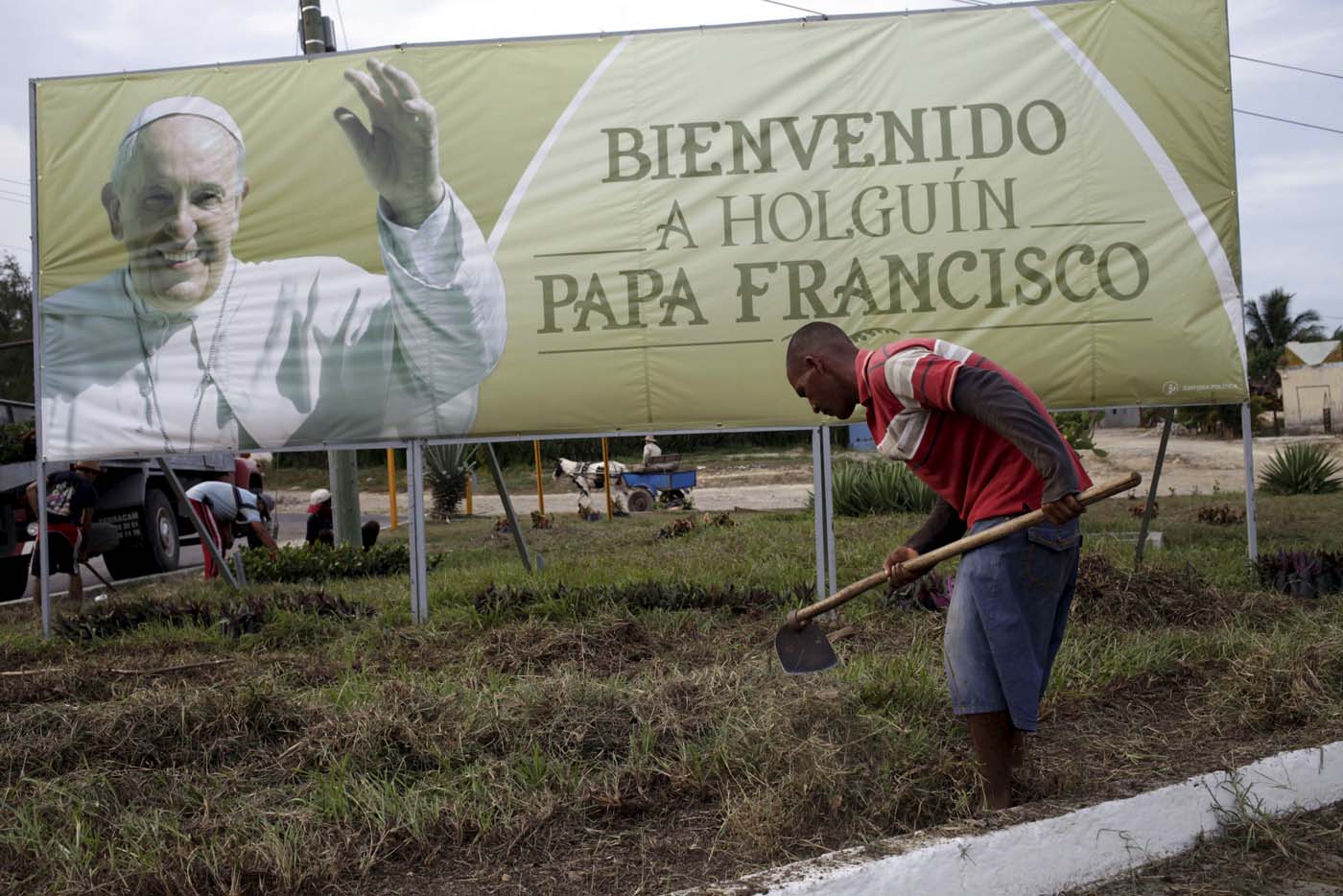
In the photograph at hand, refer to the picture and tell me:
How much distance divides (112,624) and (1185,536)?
27.2 feet

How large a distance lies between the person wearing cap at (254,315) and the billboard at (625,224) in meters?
0.02

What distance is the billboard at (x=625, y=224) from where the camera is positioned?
6.94 m

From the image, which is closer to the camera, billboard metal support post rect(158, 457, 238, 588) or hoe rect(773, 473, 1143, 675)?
hoe rect(773, 473, 1143, 675)

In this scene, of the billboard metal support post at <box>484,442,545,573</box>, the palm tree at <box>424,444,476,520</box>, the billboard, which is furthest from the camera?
the palm tree at <box>424,444,476,520</box>

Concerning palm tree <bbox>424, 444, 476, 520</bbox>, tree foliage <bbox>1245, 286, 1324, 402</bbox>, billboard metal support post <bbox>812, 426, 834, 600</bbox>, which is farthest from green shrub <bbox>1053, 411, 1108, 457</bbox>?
tree foliage <bbox>1245, 286, 1324, 402</bbox>

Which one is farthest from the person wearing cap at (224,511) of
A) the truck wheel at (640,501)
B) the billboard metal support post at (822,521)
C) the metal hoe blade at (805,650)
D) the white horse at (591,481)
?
the truck wheel at (640,501)

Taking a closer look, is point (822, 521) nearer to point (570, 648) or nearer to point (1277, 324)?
point (570, 648)

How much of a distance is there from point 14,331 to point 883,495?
36.3 metres

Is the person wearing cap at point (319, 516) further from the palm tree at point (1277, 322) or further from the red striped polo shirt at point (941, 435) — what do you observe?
the palm tree at point (1277, 322)

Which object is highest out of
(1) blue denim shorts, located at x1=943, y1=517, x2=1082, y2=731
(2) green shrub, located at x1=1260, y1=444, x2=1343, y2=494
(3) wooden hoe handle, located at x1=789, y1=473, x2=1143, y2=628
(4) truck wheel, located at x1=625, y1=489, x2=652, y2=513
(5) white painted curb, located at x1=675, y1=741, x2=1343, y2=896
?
(3) wooden hoe handle, located at x1=789, y1=473, x2=1143, y2=628

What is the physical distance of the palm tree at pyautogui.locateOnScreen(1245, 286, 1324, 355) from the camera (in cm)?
5238

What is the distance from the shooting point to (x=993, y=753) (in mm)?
3510

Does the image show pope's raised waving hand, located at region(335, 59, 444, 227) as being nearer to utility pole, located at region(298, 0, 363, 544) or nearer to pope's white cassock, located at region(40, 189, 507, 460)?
pope's white cassock, located at region(40, 189, 507, 460)

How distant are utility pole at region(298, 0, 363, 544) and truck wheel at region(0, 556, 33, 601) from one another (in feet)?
9.70
